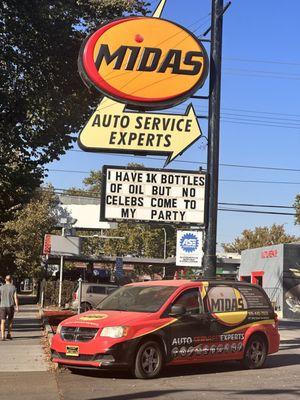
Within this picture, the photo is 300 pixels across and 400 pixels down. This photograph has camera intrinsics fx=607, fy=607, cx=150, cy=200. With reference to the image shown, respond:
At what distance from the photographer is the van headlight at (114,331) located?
32.7 feet

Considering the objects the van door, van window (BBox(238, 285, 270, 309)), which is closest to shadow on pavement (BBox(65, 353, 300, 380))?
the van door

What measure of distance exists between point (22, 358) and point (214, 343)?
403cm

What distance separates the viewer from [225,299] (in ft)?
39.0

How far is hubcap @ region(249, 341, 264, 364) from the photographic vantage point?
39.8ft

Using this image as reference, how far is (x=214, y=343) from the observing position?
37.1 ft

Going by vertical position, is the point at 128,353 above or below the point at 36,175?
below

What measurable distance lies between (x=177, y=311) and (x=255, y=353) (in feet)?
8.32

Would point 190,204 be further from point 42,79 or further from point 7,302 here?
point 42,79

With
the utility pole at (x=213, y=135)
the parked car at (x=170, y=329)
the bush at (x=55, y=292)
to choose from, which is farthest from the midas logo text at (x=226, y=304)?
the bush at (x=55, y=292)

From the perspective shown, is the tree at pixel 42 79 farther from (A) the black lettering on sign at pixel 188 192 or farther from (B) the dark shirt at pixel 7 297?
(A) the black lettering on sign at pixel 188 192

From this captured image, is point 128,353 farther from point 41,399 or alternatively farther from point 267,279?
point 267,279

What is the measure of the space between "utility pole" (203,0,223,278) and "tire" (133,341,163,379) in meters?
4.11

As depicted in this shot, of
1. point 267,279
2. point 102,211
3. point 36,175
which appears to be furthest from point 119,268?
point 102,211

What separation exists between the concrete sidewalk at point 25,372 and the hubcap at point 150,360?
5.03ft
